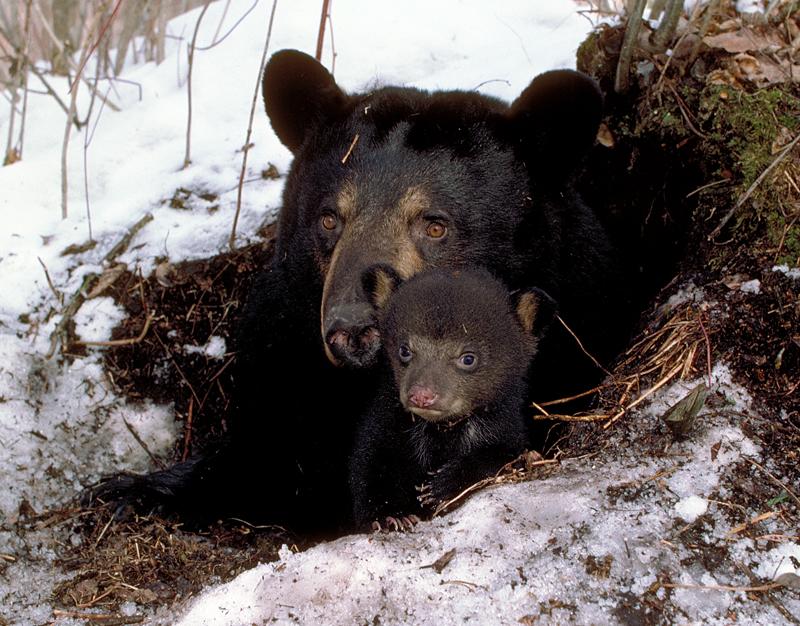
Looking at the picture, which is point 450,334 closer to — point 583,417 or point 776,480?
point 583,417

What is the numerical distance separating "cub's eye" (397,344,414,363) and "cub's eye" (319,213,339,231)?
0.76 metres

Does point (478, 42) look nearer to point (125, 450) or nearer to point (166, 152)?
point (166, 152)

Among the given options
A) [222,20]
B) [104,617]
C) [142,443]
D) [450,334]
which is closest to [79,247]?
[142,443]

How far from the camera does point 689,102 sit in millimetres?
4984

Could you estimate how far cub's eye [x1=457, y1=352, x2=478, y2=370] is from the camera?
3664 millimetres

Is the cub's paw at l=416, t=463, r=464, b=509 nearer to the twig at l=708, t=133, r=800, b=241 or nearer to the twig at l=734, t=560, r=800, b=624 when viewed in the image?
the twig at l=734, t=560, r=800, b=624

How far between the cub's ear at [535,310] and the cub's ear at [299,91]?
141 centimetres

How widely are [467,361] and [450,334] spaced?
13cm

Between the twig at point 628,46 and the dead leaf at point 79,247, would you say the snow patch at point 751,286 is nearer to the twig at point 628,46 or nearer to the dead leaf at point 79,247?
the twig at point 628,46

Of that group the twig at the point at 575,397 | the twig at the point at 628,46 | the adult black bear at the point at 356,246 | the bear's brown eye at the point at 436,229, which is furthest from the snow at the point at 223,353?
the bear's brown eye at the point at 436,229

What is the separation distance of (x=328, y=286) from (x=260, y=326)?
1.10 metres

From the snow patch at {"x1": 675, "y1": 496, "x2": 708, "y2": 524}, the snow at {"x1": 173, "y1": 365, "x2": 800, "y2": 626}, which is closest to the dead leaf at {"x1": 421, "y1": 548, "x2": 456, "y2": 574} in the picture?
the snow at {"x1": 173, "y1": 365, "x2": 800, "y2": 626}

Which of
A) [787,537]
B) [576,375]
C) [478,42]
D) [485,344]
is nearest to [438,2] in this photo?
[478,42]

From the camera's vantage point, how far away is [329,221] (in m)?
4.20
